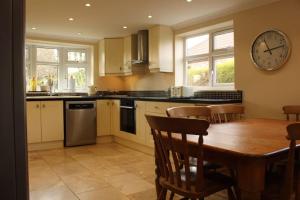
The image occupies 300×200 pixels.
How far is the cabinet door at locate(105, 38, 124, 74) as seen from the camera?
554 cm

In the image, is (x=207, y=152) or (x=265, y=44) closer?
(x=207, y=152)

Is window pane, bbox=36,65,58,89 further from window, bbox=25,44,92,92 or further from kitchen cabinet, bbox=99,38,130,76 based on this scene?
kitchen cabinet, bbox=99,38,130,76

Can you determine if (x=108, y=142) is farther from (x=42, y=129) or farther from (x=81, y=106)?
(x=42, y=129)

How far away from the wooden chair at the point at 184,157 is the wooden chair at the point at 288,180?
23 cm

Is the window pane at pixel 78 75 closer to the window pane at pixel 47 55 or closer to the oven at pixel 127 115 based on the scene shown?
the window pane at pixel 47 55

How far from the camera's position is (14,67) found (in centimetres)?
53

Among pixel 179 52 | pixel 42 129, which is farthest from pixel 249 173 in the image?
pixel 42 129

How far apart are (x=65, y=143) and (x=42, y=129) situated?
475 mm

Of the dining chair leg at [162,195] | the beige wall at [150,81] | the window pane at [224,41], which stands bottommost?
the dining chair leg at [162,195]

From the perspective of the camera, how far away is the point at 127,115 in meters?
4.71

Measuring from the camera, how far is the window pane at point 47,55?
18.2ft

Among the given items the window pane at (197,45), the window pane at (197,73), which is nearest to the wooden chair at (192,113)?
the window pane at (197,73)

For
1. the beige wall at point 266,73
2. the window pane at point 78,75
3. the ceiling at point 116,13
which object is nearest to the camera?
the beige wall at point 266,73

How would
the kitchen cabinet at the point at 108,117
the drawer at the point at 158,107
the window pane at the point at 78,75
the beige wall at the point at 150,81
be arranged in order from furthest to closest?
the window pane at the point at 78,75 < the kitchen cabinet at the point at 108,117 < the beige wall at the point at 150,81 < the drawer at the point at 158,107
